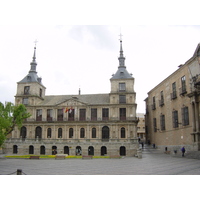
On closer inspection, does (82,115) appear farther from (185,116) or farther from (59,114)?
(185,116)

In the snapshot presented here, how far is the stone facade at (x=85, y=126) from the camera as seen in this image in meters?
41.1

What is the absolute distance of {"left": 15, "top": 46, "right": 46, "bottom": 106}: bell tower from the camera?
47344 millimetres

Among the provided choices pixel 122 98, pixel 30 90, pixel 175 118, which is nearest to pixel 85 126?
pixel 122 98

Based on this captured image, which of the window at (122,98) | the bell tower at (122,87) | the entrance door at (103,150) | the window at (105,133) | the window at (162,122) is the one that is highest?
the bell tower at (122,87)

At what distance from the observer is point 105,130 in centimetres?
4275

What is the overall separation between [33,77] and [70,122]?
610 inches

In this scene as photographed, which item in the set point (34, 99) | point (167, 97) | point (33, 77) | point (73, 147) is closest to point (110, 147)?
point (73, 147)

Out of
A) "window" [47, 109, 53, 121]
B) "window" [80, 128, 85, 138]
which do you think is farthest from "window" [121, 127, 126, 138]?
"window" [47, 109, 53, 121]

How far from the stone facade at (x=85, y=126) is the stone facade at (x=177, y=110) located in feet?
15.7

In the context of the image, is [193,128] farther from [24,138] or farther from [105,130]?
[24,138]

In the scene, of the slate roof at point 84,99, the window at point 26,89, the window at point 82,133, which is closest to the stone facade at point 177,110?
the slate roof at point 84,99

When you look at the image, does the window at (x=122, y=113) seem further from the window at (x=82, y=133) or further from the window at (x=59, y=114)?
the window at (x=59, y=114)

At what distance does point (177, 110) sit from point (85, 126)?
745 inches

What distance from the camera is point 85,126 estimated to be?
43219mm
